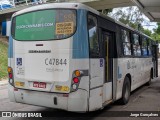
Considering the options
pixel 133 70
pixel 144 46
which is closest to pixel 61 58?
pixel 133 70

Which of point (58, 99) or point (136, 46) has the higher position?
point (136, 46)

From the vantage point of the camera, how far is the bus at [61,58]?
6500mm

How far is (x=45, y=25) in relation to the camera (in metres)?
6.99

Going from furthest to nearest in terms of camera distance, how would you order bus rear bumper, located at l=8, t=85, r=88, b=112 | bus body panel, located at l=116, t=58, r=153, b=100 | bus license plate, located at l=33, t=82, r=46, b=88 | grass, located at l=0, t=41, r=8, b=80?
grass, located at l=0, t=41, r=8, b=80
bus body panel, located at l=116, t=58, r=153, b=100
bus license plate, located at l=33, t=82, r=46, b=88
bus rear bumper, located at l=8, t=85, r=88, b=112

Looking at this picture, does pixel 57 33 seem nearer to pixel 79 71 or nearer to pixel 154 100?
pixel 79 71

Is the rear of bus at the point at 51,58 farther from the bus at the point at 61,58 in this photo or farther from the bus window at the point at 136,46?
the bus window at the point at 136,46

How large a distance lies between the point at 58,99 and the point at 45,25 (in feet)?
6.10

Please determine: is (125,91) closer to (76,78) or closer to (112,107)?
(112,107)

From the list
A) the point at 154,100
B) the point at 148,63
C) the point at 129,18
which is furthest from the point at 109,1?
the point at 129,18

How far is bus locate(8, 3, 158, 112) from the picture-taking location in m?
6.50

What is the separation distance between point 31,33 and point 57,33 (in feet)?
2.70

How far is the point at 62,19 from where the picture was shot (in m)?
6.81

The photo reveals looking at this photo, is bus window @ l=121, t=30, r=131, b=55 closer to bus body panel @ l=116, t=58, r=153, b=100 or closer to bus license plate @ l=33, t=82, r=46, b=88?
bus body panel @ l=116, t=58, r=153, b=100

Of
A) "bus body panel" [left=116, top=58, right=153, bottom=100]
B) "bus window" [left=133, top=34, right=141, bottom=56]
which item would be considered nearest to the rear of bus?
"bus body panel" [left=116, top=58, right=153, bottom=100]
